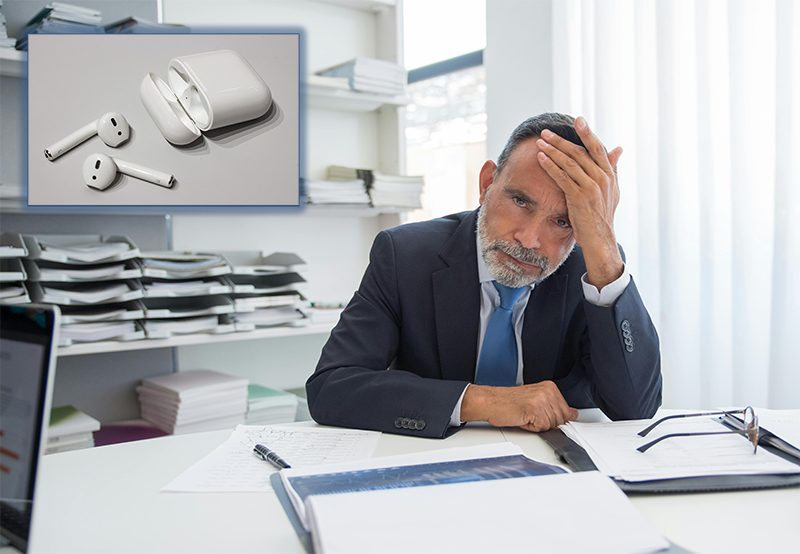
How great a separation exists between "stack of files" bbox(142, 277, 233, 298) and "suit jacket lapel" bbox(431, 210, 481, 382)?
0.92 meters

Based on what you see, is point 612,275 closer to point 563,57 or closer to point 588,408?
point 588,408

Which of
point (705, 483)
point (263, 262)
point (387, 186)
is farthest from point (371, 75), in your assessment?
point (705, 483)

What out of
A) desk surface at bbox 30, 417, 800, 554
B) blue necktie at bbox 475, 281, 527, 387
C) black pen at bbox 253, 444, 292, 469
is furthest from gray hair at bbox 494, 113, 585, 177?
black pen at bbox 253, 444, 292, 469

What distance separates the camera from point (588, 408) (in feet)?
4.35

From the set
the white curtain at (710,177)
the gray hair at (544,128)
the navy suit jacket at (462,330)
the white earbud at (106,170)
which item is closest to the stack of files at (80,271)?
the white earbud at (106,170)

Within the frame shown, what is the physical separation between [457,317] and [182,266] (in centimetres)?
104

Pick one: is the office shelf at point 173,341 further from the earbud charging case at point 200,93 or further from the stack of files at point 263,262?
the earbud charging case at point 200,93

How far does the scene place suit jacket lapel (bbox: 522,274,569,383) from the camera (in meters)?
1.35

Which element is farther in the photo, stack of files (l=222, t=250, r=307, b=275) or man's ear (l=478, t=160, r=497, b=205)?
stack of files (l=222, t=250, r=307, b=275)

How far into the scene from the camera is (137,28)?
5.92 ft

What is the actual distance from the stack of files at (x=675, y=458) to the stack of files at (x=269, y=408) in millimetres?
1326

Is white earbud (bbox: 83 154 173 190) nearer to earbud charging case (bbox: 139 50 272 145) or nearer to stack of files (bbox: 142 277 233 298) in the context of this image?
earbud charging case (bbox: 139 50 272 145)

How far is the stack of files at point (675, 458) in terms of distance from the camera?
2.58 feet

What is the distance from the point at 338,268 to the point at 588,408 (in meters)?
1.50
